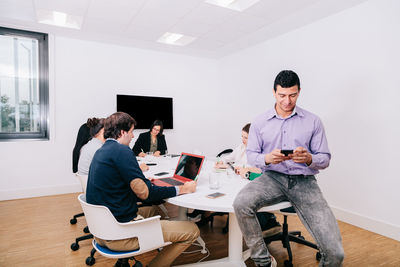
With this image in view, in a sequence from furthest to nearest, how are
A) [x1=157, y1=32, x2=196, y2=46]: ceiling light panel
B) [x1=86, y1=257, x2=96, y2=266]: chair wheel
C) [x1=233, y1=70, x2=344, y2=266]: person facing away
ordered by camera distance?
[x1=157, y1=32, x2=196, y2=46]: ceiling light panel → [x1=86, y1=257, x2=96, y2=266]: chair wheel → [x1=233, y1=70, x2=344, y2=266]: person facing away

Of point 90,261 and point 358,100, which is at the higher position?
point 358,100

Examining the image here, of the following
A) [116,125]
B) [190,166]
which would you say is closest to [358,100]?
[190,166]

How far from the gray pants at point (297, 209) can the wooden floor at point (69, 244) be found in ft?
2.89

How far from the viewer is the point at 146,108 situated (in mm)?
5434

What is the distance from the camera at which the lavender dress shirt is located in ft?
6.27

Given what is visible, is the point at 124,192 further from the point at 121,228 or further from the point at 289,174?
the point at 289,174

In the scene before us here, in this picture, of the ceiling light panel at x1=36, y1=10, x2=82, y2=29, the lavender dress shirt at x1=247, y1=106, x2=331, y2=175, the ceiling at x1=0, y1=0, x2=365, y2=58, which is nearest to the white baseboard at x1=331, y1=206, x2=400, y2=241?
the lavender dress shirt at x1=247, y1=106, x2=331, y2=175

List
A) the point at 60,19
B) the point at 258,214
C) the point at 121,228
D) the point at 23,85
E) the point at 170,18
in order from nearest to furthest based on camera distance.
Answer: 1. the point at 121,228
2. the point at 258,214
3. the point at 170,18
4. the point at 60,19
5. the point at 23,85

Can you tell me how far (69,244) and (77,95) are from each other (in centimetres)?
303

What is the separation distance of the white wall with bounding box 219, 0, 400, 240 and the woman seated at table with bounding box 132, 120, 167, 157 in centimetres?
256

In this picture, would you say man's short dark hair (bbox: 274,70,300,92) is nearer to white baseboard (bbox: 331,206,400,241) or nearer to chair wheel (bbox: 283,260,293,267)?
chair wheel (bbox: 283,260,293,267)

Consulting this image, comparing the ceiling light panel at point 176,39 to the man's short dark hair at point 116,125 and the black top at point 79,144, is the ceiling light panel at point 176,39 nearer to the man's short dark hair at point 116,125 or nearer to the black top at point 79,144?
the black top at point 79,144

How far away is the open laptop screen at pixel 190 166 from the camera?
7.21 feet

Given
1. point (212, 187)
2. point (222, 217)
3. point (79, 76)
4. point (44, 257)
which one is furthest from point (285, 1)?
point (44, 257)
